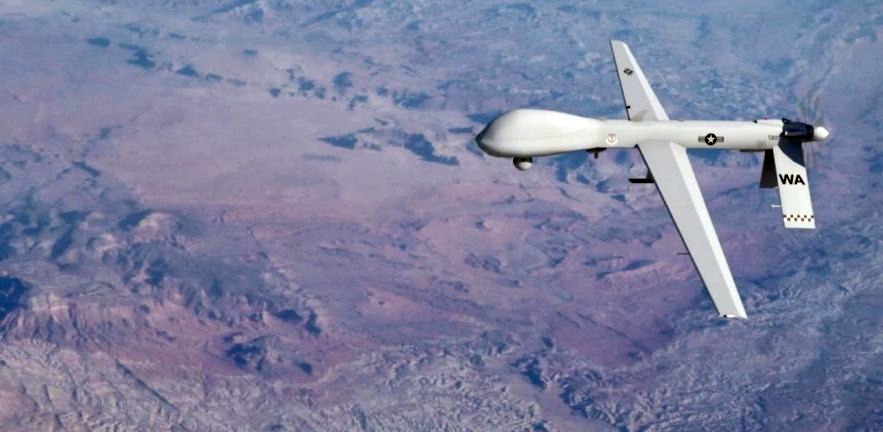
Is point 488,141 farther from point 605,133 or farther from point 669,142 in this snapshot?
point 669,142

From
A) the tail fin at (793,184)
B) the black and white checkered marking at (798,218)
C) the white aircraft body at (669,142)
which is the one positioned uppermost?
the white aircraft body at (669,142)

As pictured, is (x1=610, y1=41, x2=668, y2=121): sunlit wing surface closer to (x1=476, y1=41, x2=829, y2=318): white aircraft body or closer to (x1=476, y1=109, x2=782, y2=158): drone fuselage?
(x1=476, y1=109, x2=782, y2=158): drone fuselage

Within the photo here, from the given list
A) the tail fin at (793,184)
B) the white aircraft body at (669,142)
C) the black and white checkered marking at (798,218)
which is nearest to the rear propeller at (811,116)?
the tail fin at (793,184)

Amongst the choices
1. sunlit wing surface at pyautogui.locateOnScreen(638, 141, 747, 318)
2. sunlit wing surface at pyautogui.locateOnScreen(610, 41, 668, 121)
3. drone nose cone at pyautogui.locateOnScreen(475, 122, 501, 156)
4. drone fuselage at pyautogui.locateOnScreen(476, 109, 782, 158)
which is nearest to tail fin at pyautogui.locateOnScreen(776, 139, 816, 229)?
drone fuselage at pyautogui.locateOnScreen(476, 109, 782, 158)

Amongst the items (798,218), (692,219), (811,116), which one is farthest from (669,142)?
(811,116)

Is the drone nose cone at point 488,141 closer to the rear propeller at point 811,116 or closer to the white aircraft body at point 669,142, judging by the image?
the white aircraft body at point 669,142

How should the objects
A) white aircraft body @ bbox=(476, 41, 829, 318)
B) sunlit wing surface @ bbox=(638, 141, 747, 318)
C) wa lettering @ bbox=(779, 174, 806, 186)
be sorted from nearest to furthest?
1. sunlit wing surface @ bbox=(638, 141, 747, 318)
2. white aircraft body @ bbox=(476, 41, 829, 318)
3. wa lettering @ bbox=(779, 174, 806, 186)

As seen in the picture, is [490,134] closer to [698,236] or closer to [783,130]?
[698,236]
